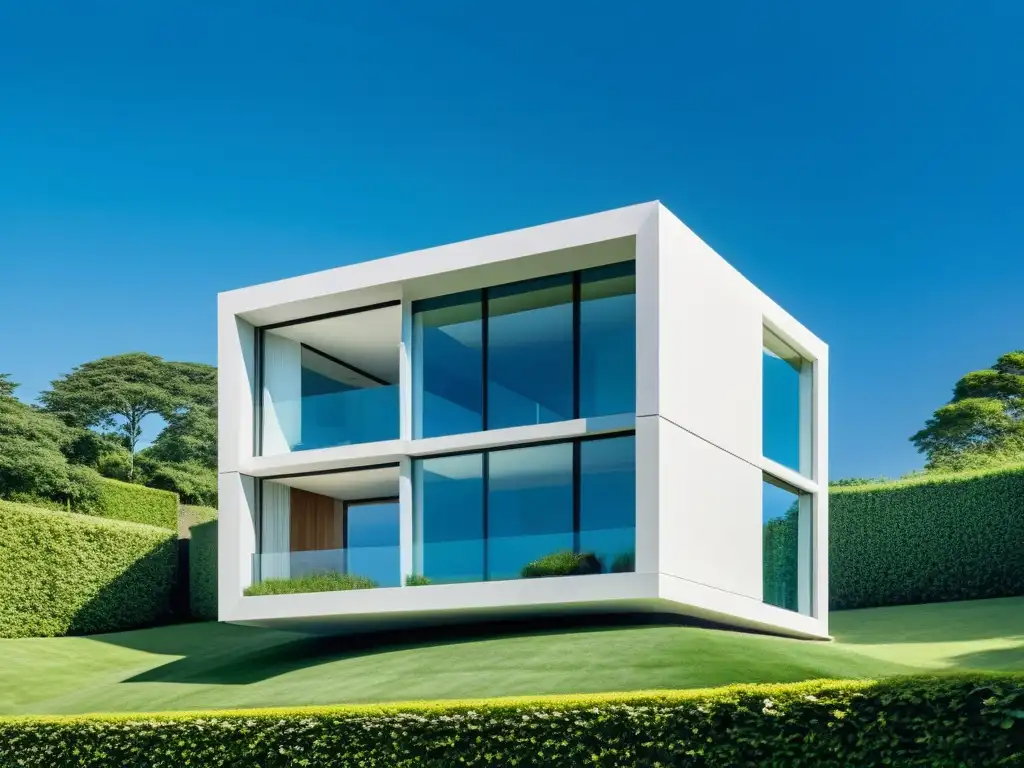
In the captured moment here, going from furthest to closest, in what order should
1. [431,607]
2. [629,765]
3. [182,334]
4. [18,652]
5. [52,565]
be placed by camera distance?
[182,334], [52,565], [18,652], [431,607], [629,765]

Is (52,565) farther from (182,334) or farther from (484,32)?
(182,334)

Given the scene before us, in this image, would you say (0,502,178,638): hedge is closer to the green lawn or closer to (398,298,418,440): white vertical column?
the green lawn

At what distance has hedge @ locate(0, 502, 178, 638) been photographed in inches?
1099

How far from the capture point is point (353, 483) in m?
23.6

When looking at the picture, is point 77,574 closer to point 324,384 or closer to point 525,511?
point 324,384

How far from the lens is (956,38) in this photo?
52.3m

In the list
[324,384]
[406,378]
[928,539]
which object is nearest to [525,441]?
[406,378]

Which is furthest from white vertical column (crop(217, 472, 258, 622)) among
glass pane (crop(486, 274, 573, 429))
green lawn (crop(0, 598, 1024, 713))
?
glass pane (crop(486, 274, 573, 429))

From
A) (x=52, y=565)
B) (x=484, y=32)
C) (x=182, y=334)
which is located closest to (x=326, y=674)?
(x=52, y=565)

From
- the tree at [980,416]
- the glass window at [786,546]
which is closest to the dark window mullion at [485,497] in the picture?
the glass window at [786,546]

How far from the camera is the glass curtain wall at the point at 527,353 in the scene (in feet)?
64.3

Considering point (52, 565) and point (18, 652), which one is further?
point (52, 565)

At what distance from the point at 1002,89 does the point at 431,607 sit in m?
44.2

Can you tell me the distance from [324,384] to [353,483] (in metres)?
2.59
